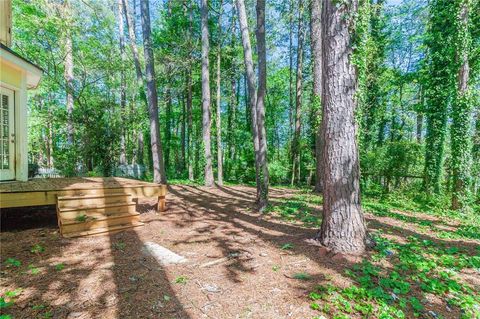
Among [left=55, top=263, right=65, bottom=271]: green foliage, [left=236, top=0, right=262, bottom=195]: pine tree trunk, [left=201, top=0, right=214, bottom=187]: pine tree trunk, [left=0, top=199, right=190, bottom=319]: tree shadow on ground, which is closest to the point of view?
[left=0, top=199, right=190, bottom=319]: tree shadow on ground

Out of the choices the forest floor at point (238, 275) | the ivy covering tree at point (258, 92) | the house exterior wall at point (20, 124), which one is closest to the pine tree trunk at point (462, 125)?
the ivy covering tree at point (258, 92)

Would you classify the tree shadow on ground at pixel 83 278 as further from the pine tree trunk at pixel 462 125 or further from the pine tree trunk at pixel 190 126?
the pine tree trunk at pixel 190 126

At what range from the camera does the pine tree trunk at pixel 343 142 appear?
10.1 ft

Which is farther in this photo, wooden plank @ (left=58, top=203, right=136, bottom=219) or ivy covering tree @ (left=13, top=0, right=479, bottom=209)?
ivy covering tree @ (left=13, top=0, right=479, bottom=209)

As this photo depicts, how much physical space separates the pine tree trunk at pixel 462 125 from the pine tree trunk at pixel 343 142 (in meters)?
6.06

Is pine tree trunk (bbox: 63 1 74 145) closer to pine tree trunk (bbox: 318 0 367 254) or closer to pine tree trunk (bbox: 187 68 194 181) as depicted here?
pine tree trunk (bbox: 187 68 194 181)

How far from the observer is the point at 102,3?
12.5 metres

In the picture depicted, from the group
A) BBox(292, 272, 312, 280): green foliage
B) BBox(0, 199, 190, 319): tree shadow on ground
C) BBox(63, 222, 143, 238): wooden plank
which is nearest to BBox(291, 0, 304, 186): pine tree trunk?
BBox(63, 222, 143, 238): wooden plank

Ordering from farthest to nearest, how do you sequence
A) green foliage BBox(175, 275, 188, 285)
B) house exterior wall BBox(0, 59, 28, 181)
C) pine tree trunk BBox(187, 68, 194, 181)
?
pine tree trunk BBox(187, 68, 194, 181)
house exterior wall BBox(0, 59, 28, 181)
green foliage BBox(175, 275, 188, 285)

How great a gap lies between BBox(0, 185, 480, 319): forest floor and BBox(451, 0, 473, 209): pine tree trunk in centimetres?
331

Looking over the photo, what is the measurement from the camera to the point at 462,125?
23.2 ft

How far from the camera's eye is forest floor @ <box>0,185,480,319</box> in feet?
6.85

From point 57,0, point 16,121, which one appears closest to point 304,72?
point 57,0

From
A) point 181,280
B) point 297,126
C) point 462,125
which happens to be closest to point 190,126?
point 297,126
